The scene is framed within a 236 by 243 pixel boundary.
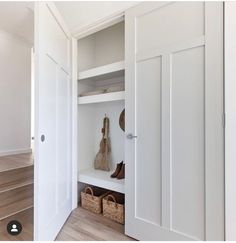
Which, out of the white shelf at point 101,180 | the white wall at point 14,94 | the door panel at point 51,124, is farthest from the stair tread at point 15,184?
the white wall at point 14,94

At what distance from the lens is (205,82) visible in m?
1.28

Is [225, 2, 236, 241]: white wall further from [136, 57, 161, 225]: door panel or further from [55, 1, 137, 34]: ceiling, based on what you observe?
[55, 1, 137, 34]: ceiling

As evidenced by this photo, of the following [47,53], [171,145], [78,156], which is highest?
[47,53]

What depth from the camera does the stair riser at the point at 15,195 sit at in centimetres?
175

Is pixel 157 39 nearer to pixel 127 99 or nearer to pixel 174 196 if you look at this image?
pixel 127 99

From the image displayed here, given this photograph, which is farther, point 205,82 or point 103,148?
point 103,148

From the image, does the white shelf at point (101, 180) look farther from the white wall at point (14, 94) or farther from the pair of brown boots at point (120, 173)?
the white wall at point (14, 94)

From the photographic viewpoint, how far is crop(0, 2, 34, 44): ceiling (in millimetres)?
2180

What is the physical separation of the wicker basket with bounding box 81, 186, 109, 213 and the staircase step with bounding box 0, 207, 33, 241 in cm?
57

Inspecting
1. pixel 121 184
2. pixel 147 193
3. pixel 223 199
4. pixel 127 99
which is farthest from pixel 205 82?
pixel 121 184

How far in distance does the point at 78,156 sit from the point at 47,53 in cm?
126

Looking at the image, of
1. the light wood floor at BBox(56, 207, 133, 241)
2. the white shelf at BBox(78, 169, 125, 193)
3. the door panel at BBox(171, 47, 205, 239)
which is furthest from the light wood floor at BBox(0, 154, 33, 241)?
the door panel at BBox(171, 47, 205, 239)

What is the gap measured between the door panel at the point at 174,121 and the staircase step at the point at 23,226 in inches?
35.1

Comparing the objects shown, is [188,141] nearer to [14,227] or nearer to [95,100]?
[95,100]
